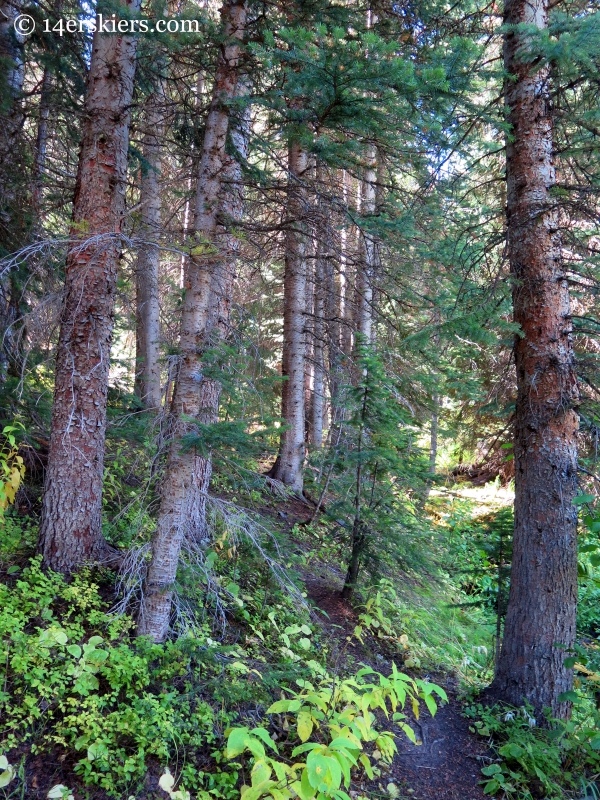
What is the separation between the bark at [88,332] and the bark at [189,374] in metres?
0.86

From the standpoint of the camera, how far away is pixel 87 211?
4.31 metres

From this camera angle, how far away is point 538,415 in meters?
4.68

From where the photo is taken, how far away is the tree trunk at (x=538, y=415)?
Result: 4.57m

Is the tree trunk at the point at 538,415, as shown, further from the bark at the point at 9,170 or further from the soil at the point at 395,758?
the bark at the point at 9,170

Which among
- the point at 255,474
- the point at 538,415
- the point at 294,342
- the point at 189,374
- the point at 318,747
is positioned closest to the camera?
the point at 318,747

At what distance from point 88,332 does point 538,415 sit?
13.4 ft

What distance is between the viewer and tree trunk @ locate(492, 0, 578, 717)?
4.57 metres

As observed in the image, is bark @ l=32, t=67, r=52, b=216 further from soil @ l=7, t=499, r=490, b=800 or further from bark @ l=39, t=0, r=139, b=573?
soil @ l=7, t=499, r=490, b=800

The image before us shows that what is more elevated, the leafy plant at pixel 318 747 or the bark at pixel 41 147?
the bark at pixel 41 147

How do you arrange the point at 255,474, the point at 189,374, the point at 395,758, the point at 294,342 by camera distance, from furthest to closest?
the point at 294,342
the point at 395,758
the point at 255,474
the point at 189,374

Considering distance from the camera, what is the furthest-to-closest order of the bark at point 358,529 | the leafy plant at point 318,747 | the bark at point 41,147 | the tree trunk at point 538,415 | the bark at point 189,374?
the bark at point 358,529, the bark at point 41,147, the tree trunk at point 538,415, the bark at point 189,374, the leafy plant at point 318,747

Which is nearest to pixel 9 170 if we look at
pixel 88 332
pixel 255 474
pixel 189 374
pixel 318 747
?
pixel 88 332

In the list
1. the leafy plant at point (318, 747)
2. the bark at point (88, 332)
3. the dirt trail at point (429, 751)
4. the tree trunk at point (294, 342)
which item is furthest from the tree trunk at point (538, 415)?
the tree trunk at point (294, 342)

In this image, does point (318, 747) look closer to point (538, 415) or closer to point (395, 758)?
point (395, 758)
